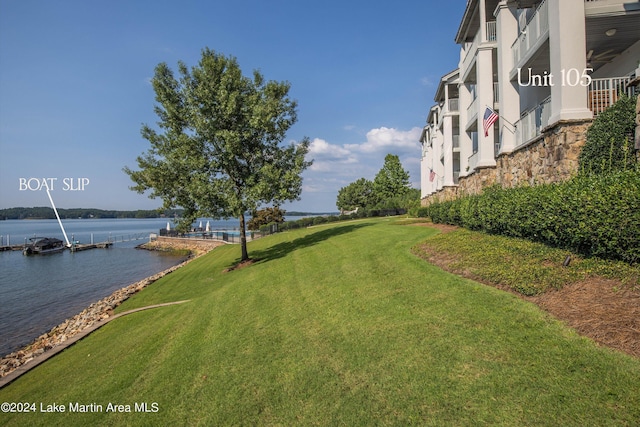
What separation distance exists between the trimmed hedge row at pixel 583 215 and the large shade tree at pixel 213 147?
9.23 metres

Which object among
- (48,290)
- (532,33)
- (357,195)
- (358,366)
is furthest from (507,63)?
(357,195)

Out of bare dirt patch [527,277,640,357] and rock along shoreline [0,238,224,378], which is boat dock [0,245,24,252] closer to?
rock along shoreline [0,238,224,378]

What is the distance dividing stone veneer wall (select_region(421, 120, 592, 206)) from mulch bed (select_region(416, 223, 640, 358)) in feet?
16.5

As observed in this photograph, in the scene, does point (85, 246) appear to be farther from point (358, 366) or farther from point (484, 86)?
point (358, 366)

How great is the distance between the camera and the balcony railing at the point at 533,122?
10827 mm

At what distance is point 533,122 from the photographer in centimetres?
1218

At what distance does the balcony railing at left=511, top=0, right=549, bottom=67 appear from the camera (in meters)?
11.0

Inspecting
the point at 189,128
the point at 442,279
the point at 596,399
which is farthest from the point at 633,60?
the point at 189,128

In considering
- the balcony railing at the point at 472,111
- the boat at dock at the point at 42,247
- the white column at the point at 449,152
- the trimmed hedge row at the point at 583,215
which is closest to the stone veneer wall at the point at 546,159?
the trimmed hedge row at the point at 583,215

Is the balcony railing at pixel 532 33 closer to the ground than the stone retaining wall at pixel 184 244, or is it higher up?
higher up

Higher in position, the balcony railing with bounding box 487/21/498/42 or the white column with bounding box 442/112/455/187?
the balcony railing with bounding box 487/21/498/42

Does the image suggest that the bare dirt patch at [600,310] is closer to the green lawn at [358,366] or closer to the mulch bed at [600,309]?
the mulch bed at [600,309]

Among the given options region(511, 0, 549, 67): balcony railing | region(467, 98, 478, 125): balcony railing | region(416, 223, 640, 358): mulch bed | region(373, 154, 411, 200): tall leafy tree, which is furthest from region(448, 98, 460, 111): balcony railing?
region(373, 154, 411, 200): tall leafy tree

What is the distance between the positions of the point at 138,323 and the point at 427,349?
8.34 metres
